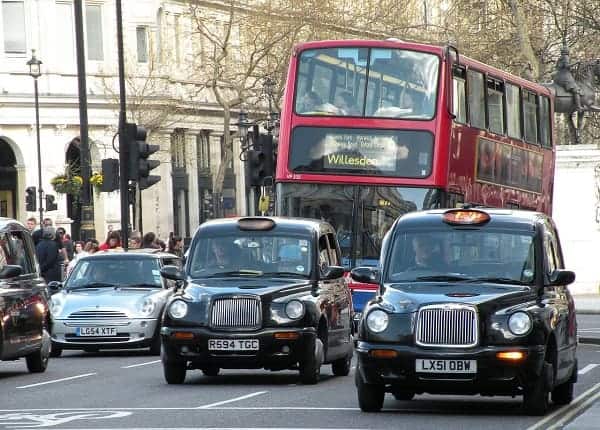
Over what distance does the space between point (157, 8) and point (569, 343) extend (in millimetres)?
72436

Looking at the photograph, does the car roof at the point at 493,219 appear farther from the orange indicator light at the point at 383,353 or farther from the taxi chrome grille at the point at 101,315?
the taxi chrome grille at the point at 101,315

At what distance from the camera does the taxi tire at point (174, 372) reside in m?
20.0

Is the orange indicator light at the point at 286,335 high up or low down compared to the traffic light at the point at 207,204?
up

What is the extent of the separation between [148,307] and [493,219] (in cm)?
1095

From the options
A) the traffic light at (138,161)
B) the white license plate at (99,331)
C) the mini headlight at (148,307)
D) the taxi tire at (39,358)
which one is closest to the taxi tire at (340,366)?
the taxi tire at (39,358)

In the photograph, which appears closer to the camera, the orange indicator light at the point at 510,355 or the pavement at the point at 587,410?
the pavement at the point at 587,410

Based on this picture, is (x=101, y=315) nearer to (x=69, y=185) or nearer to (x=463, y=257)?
(x=463, y=257)

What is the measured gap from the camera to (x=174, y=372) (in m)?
20.1

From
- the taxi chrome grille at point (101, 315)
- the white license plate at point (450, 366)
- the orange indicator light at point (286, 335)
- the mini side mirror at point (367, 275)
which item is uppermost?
the mini side mirror at point (367, 275)

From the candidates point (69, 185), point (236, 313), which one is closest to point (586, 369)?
point (236, 313)

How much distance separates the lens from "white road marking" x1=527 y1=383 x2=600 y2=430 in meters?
14.7

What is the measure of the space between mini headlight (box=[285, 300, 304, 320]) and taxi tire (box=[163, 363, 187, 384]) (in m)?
1.20

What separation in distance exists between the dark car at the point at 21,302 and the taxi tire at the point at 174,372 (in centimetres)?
216

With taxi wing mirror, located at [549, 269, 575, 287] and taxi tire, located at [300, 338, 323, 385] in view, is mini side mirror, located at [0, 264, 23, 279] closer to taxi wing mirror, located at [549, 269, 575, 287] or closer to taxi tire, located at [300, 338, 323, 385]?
taxi tire, located at [300, 338, 323, 385]
